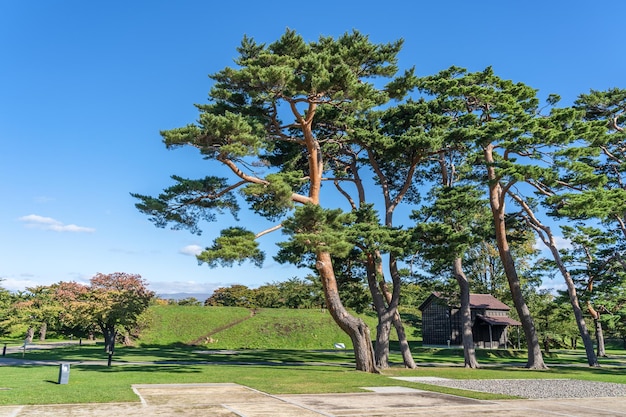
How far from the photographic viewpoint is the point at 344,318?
19.3 m

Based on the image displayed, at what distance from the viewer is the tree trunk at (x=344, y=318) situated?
19.0 meters

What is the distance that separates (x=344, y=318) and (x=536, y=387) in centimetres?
724

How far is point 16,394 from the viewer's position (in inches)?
448

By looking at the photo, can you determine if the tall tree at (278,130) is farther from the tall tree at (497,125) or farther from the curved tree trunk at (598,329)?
the curved tree trunk at (598,329)

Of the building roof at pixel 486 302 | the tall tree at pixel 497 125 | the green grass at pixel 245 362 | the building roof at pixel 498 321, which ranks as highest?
the tall tree at pixel 497 125

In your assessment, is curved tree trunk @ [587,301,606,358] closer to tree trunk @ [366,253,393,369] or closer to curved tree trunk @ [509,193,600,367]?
curved tree trunk @ [509,193,600,367]

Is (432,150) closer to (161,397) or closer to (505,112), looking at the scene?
(505,112)

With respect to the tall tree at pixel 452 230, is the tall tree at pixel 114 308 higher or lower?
Result: lower

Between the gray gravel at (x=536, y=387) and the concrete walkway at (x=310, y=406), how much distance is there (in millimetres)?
1176

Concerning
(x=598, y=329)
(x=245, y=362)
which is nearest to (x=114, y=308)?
(x=245, y=362)

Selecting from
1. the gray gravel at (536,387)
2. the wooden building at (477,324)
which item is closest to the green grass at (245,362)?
the gray gravel at (536,387)

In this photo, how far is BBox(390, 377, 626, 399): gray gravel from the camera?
13.7 m

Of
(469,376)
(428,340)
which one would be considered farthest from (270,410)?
(428,340)

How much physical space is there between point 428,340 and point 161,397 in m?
42.3
